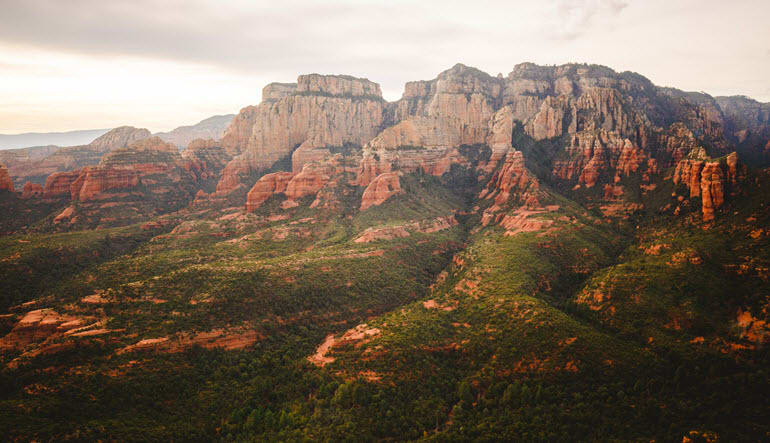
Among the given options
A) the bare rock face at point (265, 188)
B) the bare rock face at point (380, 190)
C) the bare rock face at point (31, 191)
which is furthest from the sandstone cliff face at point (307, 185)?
the bare rock face at point (31, 191)

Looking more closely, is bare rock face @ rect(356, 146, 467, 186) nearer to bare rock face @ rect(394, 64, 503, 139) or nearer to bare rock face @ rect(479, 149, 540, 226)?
bare rock face @ rect(394, 64, 503, 139)

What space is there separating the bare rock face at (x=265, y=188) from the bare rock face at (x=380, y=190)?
117 feet

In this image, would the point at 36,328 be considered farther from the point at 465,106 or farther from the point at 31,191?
the point at 465,106

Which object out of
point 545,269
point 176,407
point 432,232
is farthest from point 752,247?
point 176,407

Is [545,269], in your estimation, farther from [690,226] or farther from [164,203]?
[164,203]

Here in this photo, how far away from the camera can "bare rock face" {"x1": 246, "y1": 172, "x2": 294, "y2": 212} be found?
445 feet

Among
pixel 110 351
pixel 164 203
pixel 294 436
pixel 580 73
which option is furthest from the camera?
pixel 580 73

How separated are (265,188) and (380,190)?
156ft

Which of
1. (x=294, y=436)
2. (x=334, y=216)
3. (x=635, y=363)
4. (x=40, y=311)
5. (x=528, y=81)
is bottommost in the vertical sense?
(x=294, y=436)

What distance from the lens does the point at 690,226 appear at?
253 feet

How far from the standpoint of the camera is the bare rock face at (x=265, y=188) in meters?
136

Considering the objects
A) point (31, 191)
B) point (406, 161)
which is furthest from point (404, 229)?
point (31, 191)

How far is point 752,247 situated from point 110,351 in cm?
10621

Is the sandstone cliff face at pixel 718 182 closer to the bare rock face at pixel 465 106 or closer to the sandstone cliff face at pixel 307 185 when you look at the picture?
the bare rock face at pixel 465 106
